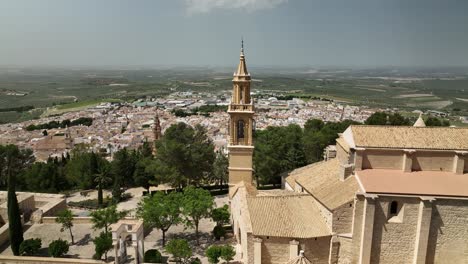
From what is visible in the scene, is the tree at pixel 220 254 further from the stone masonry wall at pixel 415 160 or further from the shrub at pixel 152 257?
the stone masonry wall at pixel 415 160

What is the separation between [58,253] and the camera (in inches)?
852

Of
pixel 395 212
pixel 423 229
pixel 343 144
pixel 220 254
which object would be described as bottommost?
pixel 220 254

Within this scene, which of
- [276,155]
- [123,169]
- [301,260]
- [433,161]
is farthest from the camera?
[123,169]

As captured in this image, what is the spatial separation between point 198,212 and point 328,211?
850 cm

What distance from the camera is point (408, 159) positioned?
776 inches

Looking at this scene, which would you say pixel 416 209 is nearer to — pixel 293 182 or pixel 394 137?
pixel 394 137

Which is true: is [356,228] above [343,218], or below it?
below

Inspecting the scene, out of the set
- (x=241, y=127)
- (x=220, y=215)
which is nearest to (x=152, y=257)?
(x=220, y=215)

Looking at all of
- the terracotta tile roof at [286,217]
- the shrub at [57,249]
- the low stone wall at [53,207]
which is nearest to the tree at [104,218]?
the shrub at [57,249]

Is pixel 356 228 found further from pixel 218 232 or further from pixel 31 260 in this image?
pixel 31 260

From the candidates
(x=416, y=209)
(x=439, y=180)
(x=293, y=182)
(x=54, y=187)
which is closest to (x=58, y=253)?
(x=293, y=182)

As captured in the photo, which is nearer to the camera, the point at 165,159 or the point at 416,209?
the point at 416,209

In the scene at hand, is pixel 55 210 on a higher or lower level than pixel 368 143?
lower

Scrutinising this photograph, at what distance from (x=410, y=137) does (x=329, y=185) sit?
17.6ft
